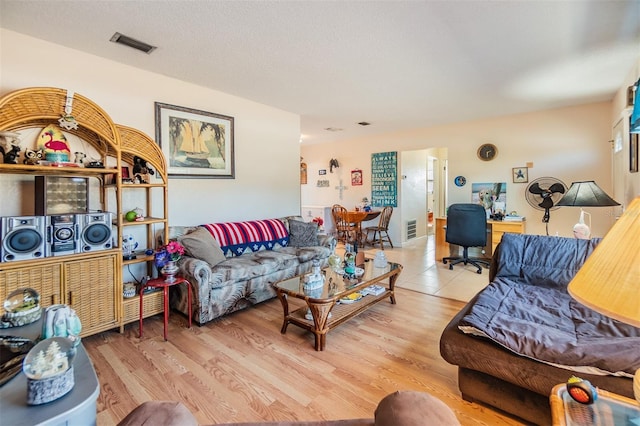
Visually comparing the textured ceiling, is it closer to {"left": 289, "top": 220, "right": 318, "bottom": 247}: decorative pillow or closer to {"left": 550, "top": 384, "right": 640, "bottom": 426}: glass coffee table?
{"left": 289, "top": 220, "right": 318, "bottom": 247}: decorative pillow

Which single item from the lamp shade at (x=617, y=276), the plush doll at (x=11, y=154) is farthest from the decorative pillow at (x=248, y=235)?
the lamp shade at (x=617, y=276)

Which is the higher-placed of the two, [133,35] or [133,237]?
[133,35]

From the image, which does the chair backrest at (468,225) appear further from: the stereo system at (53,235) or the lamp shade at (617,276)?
the stereo system at (53,235)

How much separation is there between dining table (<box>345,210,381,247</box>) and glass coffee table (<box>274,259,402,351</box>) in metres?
2.95

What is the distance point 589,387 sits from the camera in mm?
1065

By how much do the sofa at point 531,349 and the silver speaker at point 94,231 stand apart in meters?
2.62

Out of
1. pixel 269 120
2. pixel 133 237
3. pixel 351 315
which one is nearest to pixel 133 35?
pixel 133 237

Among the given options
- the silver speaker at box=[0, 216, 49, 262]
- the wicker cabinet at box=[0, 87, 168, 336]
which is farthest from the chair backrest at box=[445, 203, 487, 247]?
the silver speaker at box=[0, 216, 49, 262]

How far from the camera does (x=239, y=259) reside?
327 cm

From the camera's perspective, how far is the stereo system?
2.04m

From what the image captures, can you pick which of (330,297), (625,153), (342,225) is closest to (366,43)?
(330,297)

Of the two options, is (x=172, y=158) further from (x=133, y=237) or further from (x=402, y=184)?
(x=402, y=184)

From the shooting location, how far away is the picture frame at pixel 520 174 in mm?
4785

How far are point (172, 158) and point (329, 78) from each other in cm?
195
